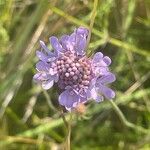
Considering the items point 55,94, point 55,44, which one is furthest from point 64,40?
point 55,94

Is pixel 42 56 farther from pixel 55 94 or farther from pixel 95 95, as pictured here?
pixel 55 94

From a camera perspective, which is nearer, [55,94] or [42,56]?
[42,56]

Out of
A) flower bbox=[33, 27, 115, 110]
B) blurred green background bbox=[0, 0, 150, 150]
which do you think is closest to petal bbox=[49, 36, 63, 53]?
flower bbox=[33, 27, 115, 110]

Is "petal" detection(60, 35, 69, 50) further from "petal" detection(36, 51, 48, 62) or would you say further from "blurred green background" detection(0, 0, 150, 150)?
"blurred green background" detection(0, 0, 150, 150)

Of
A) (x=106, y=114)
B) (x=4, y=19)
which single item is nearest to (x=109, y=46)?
(x=106, y=114)

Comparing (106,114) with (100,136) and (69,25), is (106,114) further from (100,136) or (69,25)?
(69,25)

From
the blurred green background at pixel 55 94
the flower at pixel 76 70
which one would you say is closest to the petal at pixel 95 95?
the flower at pixel 76 70
